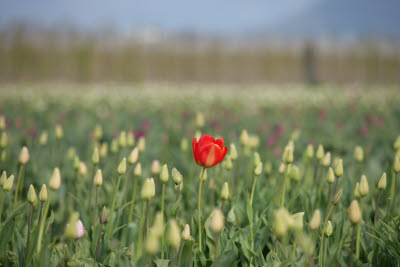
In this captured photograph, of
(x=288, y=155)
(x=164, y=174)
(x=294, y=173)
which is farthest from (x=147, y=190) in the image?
(x=294, y=173)

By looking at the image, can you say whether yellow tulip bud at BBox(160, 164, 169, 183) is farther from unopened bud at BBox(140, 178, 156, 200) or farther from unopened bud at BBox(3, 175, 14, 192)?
unopened bud at BBox(3, 175, 14, 192)

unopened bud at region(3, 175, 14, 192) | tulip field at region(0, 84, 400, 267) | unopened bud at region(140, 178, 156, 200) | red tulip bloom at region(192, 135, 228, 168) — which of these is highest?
red tulip bloom at region(192, 135, 228, 168)

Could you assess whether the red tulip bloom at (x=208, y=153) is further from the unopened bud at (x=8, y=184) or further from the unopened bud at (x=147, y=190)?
the unopened bud at (x=8, y=184)

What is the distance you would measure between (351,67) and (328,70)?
1.61 metres

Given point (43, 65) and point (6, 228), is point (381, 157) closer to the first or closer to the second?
point (6, 228)

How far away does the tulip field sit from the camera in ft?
3.98

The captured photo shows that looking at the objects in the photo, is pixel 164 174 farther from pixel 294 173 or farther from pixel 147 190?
pixel 294 173

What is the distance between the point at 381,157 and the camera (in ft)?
10.4

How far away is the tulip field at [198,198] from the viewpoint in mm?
1214

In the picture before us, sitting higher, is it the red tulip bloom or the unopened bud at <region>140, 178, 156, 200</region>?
the red tulip bloom

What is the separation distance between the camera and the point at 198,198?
1535 mm

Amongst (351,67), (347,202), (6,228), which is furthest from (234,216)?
(351,67)

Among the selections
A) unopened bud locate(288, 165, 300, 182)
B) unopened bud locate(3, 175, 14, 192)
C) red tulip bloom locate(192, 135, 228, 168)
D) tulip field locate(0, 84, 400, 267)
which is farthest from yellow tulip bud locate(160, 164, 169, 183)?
unopened bud locate(288, 165, 300, 182)

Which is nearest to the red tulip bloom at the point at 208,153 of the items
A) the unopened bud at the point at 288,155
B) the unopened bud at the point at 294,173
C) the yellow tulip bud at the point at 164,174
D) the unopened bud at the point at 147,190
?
the yellow tulip bud at the point at 164,174
